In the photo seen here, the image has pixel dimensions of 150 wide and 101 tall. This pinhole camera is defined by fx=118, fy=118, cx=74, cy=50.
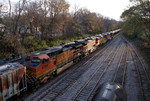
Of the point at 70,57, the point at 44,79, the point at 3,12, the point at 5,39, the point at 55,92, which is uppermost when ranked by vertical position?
the point at 3,12

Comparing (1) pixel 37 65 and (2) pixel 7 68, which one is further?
(1) pixel 37 65

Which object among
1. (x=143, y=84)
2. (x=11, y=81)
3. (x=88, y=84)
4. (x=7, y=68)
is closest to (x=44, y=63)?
(x=7, y=68)

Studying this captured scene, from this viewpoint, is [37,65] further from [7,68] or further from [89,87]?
[89,87]

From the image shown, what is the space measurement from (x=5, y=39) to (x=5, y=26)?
235 centimetres

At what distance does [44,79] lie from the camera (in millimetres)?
11906

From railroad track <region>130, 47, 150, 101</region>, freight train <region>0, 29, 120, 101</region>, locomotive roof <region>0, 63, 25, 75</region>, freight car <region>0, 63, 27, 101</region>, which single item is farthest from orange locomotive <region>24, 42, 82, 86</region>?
railroad track <region>130, 47, 150, 101</region>

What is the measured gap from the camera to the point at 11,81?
28.3ft

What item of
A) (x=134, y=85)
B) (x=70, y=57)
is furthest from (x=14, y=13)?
(x=134, y=85)

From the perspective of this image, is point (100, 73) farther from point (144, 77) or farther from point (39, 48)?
point (39, 48)

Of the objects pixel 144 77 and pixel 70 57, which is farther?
pixel 70 57

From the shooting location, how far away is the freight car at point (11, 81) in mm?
8031

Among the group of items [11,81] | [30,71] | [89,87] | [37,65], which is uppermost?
[37,65]

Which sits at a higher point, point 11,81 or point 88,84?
point 11,81

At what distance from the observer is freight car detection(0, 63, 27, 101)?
8031 mm
